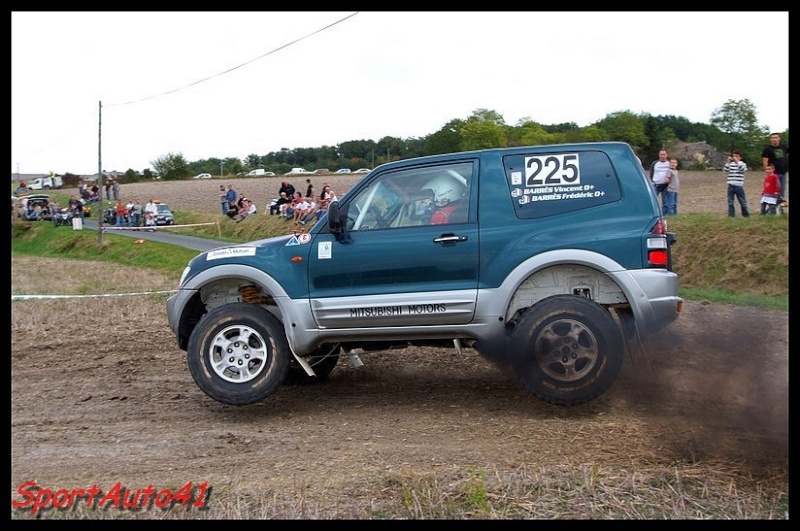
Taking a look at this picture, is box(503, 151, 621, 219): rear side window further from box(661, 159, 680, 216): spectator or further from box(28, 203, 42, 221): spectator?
box(28, 203, 42, 221): spectator

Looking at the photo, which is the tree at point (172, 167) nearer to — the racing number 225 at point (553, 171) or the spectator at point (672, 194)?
the spectator at point (672, 194)

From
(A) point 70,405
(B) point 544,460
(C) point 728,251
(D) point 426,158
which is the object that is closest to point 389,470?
(B) point 544,460

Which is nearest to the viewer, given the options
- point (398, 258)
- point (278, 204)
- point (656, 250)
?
point (656, 250)

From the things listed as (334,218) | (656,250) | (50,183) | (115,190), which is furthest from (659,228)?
(50,183)

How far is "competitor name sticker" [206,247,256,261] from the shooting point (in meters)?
6.54

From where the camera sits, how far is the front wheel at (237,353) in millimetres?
6363

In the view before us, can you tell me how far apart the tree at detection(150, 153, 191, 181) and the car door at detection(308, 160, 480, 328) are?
2879 cm

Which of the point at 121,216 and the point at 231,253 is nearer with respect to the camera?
the point at 231,253

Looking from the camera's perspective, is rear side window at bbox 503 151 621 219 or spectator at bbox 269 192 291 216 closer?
rear side window at bbox 503 151 621 219

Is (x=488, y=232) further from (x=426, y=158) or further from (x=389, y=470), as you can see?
(x=389, y=470)

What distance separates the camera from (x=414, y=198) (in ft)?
21.0

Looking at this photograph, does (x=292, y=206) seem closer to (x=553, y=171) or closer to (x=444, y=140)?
(x=444, y=140)

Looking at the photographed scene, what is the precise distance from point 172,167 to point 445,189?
32.3 metres

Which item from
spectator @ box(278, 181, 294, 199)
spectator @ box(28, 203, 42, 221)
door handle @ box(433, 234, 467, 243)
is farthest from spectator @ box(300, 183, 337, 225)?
spectator @ box(28, 203, 42, 221)
